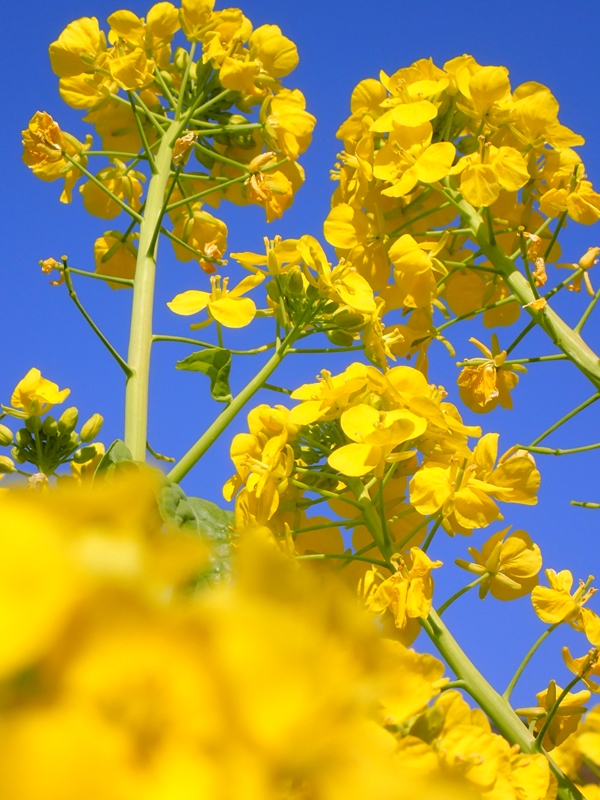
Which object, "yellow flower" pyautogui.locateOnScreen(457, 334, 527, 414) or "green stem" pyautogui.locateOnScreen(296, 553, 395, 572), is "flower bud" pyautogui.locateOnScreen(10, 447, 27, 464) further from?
"yellow flower" pyautogui.locateOnScreen(457, 334, 527, 414)

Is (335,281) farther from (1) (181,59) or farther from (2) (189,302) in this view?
(1) (181,59)

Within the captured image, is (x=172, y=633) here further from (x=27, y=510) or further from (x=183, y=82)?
(x=183, y=82)

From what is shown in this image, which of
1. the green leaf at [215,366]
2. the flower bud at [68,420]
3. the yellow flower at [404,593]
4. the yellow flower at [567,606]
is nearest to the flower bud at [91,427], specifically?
the flower bud at [68,420]

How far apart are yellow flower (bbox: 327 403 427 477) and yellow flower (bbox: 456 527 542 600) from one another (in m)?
0.20

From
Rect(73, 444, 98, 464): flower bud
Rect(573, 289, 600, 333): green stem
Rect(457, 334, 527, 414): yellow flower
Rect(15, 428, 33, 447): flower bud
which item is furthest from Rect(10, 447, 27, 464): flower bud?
Rect(573, 289, 600, 333): green stem

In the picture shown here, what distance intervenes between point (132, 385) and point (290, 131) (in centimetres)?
64

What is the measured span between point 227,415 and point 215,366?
0.19 metres

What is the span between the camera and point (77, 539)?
0.18m

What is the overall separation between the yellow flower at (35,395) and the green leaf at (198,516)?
436 mm

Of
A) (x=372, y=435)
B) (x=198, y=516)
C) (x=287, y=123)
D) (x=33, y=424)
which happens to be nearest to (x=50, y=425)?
(x=33, y=424)

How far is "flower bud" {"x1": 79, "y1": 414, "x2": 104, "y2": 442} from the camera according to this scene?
117cm

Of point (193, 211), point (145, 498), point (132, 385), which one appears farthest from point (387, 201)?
point (145, 498)

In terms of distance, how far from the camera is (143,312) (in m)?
1.06

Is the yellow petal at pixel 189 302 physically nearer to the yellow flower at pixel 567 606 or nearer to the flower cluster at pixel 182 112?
the flower cluster at pixel 182 112
